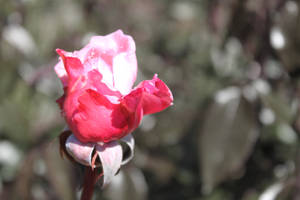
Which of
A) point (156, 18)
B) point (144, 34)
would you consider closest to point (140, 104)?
point (144, 34)

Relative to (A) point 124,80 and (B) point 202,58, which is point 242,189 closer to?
(B) point 202,58

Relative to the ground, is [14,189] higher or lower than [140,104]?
lower

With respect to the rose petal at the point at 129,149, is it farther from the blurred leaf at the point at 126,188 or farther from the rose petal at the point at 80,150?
the blurred leaf at the point at 126,188

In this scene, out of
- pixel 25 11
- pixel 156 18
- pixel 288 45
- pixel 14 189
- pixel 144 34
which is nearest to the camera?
pixel 288 45

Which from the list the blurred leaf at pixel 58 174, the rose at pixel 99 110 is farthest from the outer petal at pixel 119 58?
the blurred leaf at pixel 58 174

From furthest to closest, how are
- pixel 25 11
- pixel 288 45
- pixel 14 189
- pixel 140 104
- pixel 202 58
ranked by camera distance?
pixel 202 58
pixel 25 11
pixel 14 189
pixel 288 45
pixel 140 104

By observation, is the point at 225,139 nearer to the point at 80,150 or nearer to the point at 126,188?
the point at 126,188

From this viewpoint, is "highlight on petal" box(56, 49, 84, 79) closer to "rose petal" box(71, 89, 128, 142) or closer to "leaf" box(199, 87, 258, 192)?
"rose petal" box(71, 89, 128, 142)

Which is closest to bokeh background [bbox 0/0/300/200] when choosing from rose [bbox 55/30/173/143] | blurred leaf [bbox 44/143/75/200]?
blurred leaf [bbox 44/143/75/200]
